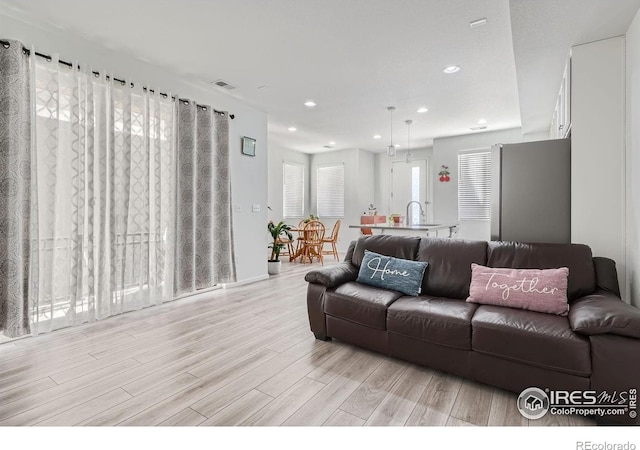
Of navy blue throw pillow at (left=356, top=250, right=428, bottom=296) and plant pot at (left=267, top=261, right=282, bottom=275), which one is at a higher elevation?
navy blue throw pillow at (left=356, top=250, right=428, bottom=296)

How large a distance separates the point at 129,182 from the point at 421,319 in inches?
122

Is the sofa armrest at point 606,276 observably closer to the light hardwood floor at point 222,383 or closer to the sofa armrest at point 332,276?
the light hardwood floor at point 222,383

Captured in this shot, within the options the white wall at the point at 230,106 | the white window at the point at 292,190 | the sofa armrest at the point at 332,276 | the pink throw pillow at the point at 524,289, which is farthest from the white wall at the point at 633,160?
the white window at the point at 292,190

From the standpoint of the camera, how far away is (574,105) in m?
2.72

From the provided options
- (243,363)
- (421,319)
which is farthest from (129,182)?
(421,319)

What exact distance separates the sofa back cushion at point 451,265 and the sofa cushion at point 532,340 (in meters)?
0.49

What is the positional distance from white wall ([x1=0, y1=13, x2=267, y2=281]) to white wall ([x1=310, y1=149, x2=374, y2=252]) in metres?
3.50

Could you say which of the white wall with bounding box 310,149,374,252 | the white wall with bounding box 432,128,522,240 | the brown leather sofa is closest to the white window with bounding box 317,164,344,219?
the white wall with bounding box 310,149,374,252

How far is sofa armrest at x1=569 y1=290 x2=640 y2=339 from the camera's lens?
1.60m

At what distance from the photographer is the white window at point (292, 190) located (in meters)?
8.26

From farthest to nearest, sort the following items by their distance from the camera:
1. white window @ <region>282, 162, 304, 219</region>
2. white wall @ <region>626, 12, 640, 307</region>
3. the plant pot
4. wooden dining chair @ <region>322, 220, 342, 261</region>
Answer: white window @ <region>282, 162, 304, 219</region>
wooden dining chair @ <region>322, 220, 342, 261</region>
the plant pot
white wall @ <region>626, 12, 640, 307</region>

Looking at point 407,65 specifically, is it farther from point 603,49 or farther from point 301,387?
point 301,387

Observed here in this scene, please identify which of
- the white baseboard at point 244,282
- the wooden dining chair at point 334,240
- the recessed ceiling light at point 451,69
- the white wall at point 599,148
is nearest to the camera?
the white wall at point 599,148

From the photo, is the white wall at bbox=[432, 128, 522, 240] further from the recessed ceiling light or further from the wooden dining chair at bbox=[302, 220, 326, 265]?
the recessed ceiling light
